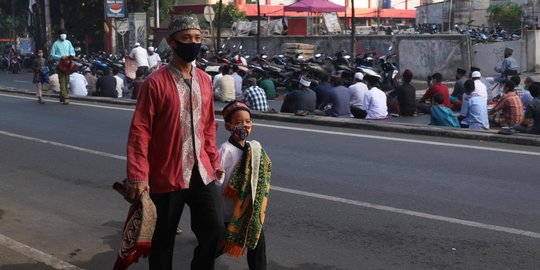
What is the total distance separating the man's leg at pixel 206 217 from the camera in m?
4.79

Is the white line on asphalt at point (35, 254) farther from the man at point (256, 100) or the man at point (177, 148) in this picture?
the man at point (256, 100)

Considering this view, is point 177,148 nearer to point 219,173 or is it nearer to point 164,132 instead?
point 164,132

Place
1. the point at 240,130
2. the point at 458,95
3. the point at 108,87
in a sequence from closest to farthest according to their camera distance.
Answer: the point at 240,130 < the point at 458,95 < the point at 108,87

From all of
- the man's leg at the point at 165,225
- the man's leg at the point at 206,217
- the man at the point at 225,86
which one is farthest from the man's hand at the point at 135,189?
the man at the point at 225,86

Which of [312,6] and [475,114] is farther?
[312,6]

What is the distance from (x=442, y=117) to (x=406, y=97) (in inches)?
96.7

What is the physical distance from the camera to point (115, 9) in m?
36.1

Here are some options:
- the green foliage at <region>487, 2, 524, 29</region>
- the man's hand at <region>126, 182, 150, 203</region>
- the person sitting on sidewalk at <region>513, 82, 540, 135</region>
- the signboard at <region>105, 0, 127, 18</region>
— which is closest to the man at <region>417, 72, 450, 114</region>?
the person sitting on sidewalk at <region>513, 82, 540, 135</region>

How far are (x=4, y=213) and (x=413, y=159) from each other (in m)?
5.31

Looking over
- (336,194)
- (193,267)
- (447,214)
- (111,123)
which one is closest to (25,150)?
(111,123)

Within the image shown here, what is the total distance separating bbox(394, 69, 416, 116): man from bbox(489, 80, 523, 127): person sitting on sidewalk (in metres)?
2.41

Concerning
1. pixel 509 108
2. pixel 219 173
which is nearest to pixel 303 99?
pixel 509 108

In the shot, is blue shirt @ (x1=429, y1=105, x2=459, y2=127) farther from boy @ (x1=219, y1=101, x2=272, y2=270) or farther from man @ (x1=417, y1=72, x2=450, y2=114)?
boy @ (x1=219, y1=101, x2=272, y2=270)

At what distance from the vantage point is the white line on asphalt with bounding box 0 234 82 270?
6.05 meters
